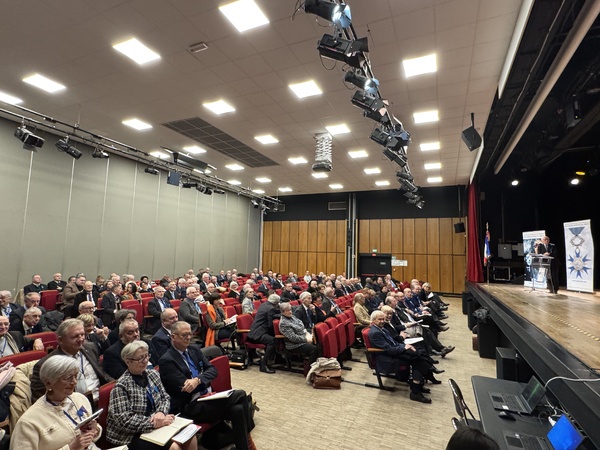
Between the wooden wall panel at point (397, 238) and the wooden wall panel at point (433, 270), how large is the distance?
138cm

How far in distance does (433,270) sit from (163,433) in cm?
1496

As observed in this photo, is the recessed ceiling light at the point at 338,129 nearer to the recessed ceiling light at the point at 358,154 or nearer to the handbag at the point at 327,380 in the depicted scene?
the recessed ceiling light at the point at 358,154

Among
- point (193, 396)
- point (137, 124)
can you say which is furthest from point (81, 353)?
point (137, 124)

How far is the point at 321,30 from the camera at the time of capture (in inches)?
174

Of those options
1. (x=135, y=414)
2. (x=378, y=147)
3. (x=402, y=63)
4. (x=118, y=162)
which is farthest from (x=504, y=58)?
(x=118, y=162)

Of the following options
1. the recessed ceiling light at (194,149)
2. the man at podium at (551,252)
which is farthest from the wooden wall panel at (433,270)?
the recessed ceiling light at (194,149)

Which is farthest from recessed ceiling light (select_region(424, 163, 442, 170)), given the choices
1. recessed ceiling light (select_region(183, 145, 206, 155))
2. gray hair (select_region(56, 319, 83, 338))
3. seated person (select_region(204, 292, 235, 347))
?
gray hair (select_region(56, 319, 83, 338))

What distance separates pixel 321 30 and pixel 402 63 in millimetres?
1536

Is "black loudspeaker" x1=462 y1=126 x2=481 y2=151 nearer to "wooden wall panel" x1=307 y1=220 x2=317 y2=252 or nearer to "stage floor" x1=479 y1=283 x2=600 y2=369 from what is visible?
"stage floor" x1=479 y1=283 x2=600 y2=369

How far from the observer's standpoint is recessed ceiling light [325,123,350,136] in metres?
7.78

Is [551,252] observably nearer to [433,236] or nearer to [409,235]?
[433,236]

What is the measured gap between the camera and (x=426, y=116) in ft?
23.4

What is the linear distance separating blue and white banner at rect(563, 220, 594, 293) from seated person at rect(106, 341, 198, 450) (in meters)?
7.67

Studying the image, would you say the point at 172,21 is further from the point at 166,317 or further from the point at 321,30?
the point at 166,317
